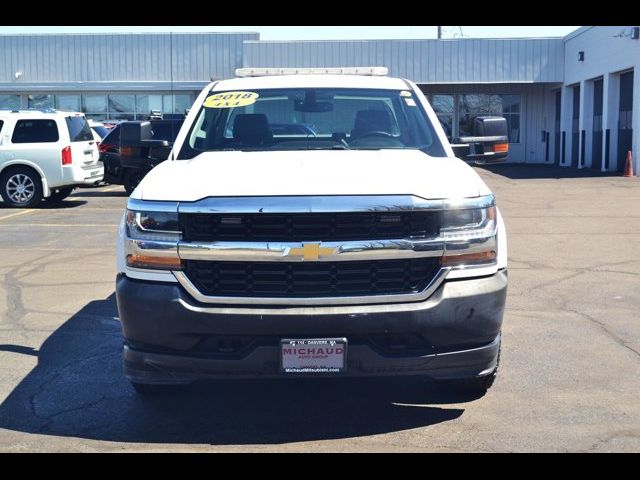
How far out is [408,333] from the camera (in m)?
4.43

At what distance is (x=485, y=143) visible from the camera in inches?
252

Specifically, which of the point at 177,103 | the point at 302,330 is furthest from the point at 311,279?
the point at 177,103

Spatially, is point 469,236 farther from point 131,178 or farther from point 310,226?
point 131,178

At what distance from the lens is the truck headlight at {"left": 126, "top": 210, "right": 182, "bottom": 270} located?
14.8ft

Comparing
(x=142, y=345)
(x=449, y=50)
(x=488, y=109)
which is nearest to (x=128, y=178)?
(x=142, y=345)

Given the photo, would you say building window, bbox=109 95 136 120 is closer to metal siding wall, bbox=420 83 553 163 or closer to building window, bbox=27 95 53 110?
building window, bbox=27 95 53 110

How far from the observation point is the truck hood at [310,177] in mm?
4527

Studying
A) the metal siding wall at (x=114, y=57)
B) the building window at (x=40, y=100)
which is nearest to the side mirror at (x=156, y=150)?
the metal siding wall at (x=114, y=57)

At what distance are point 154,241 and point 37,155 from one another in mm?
13675

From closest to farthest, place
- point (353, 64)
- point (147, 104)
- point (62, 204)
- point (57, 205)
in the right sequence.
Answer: point (57, 205), point (62, 204), point (353, 64), point (147, 104)

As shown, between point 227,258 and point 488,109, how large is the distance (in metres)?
36.0

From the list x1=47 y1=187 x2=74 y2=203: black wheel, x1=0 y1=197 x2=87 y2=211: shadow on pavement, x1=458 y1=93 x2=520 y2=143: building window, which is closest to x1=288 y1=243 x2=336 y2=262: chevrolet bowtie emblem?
x1=0 y1=197 x2=87 y2=211: shadow on pavement

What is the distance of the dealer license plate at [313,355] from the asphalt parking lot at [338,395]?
46cm
